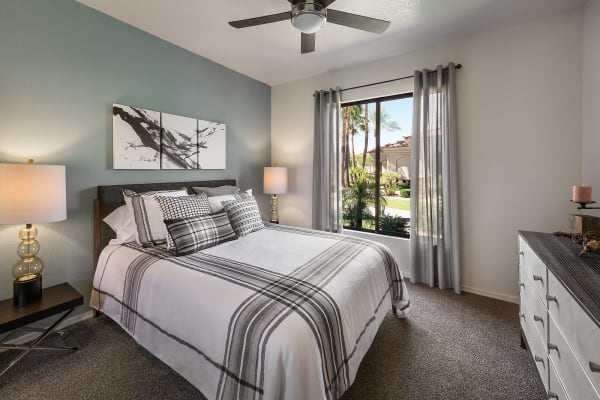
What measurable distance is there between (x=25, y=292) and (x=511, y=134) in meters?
4.27

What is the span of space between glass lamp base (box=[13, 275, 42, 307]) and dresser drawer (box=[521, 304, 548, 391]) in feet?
10.5

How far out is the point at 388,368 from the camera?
1.70 m

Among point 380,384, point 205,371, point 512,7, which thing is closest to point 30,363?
point 205,371

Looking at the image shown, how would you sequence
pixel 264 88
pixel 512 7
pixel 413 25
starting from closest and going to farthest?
pixel 512 7
pixel 413 25
pixel 264 88

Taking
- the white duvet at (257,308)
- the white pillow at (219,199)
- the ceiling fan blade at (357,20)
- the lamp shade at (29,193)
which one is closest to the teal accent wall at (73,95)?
the lamp shade at (29,193)

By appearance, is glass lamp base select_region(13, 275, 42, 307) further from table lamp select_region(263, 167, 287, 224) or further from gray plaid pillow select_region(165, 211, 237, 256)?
table lamp select_region(263, 167, 287, 224)

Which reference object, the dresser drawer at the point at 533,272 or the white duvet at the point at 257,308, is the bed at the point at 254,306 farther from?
the dresser drawer at the point at 533,272

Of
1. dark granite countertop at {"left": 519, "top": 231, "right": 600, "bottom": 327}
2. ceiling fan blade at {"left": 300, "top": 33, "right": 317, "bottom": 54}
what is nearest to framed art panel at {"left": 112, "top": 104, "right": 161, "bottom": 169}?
A: ceiling fan blade at {"left": 300, "top": 33, "right": 317, "bottom": 54}

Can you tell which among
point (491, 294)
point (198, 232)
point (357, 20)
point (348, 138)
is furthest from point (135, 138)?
point (491, 294)

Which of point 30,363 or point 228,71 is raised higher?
point 228,71

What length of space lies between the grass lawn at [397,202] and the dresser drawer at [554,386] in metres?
2.29

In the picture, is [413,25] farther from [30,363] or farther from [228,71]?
[30,363]

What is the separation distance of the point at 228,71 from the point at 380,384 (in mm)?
3787

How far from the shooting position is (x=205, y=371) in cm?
130
